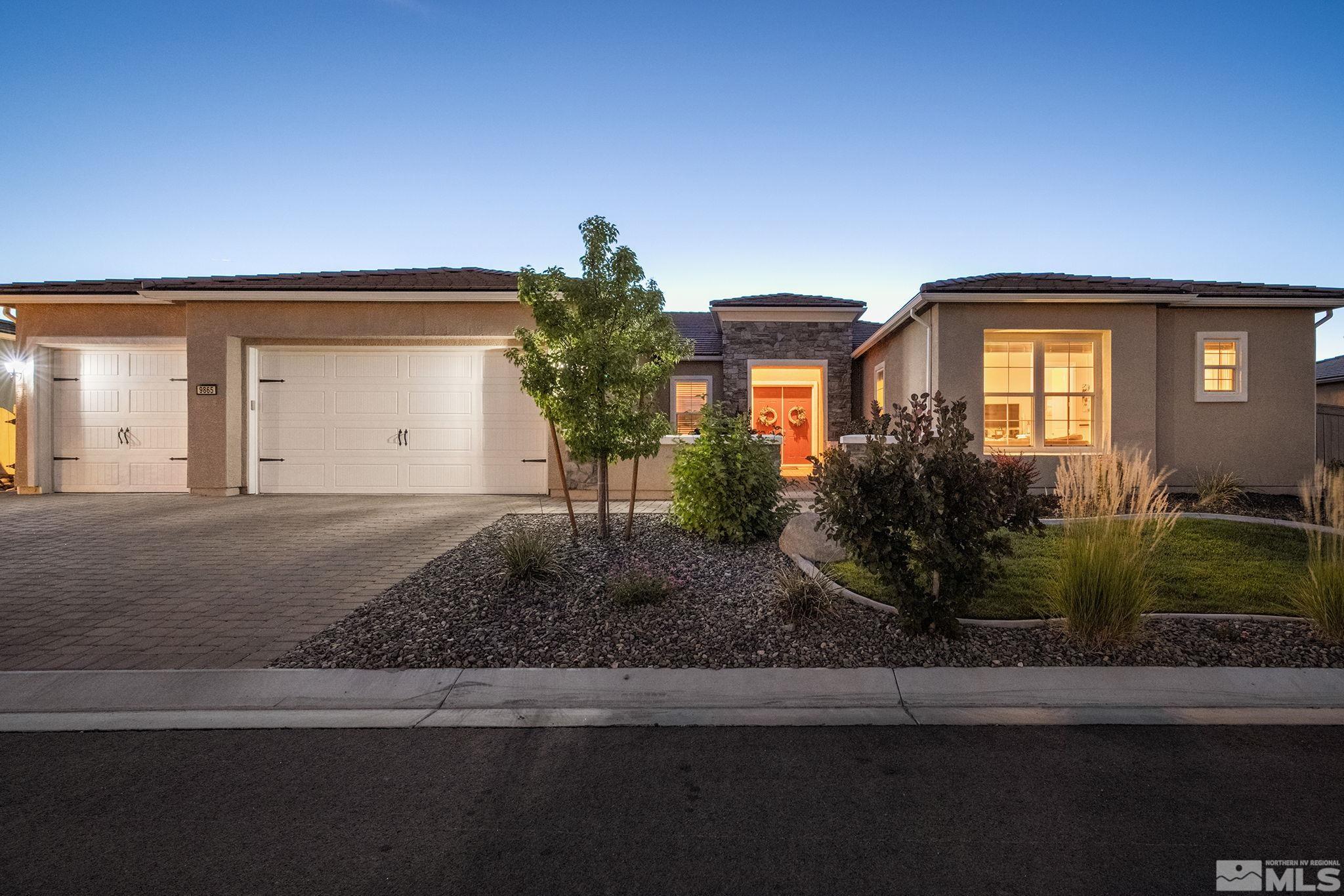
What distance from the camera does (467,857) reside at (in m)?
2.37

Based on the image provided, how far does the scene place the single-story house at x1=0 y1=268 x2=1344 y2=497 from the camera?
11.3m

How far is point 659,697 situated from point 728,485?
3804 mm

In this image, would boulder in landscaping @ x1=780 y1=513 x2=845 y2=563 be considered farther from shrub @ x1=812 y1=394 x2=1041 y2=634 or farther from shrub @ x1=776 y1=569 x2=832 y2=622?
shrub @ x1=812 y1=394 x2=1041 y2=634

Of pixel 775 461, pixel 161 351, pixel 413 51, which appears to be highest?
pixel 413 51

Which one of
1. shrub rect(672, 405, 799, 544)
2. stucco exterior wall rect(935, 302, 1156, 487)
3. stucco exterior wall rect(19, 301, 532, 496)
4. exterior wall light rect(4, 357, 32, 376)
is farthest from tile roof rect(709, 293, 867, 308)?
exterior wall light rect(4, 357, 32, 376)

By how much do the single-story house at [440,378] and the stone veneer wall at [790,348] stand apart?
4052 millimetres

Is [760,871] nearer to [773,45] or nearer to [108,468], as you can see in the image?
[773,45]

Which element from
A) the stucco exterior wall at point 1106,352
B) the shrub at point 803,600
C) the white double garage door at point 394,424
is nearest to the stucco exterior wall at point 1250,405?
the stucco exterior wall at point 1106,352

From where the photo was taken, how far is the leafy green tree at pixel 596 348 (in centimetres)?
696

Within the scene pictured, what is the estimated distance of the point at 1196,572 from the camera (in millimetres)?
6184

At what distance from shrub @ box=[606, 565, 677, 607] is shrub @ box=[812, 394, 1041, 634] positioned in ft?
5.30

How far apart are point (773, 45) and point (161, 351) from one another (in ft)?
42.7

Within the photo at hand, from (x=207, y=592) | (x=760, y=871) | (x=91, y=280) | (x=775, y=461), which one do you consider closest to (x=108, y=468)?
(x=91, y=280)

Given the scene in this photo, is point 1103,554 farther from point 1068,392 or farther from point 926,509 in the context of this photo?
point 1068,392
